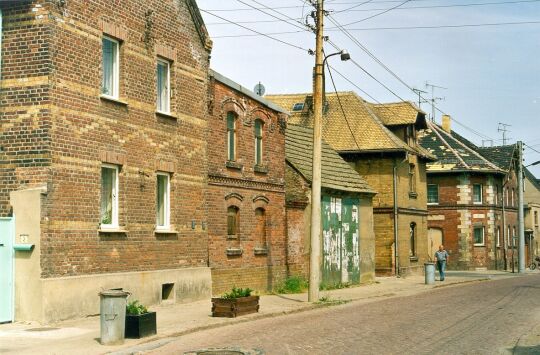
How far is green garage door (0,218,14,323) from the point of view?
16.1 meters

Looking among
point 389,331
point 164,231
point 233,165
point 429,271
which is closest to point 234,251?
point 233,165

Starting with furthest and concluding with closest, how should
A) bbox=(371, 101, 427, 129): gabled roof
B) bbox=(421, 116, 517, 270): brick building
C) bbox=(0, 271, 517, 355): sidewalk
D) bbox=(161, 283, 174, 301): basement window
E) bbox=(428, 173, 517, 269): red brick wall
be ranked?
bbox=(421, 116, 517, 270): brick building < bbox=(428, 173, 517, 269): red brick wall < bbox=(371, 101, 427, 129): gabled roof < bbox=(161, 283, 174, 301): basement window < bbox=(0, 271, 517, 355): sidewalk

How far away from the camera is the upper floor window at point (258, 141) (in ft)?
87.3

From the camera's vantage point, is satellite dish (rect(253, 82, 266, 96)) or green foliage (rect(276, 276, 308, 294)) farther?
satellite dish (rect(253, 82, 266, 96))

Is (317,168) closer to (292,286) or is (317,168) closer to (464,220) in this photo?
(292,286)

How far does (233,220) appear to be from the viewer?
2480 centimetres

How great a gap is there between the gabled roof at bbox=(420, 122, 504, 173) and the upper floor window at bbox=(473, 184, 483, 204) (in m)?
1.57

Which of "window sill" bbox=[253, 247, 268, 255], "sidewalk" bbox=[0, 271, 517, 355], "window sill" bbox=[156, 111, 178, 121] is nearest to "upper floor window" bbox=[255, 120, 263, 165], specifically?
"window sill" bbox=[253, 247, 268, 255]

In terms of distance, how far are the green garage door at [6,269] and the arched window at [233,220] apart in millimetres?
9183

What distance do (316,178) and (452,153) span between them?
113 ft

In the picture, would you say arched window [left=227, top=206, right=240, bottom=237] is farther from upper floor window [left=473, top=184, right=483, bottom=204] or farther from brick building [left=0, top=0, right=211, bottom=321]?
upper floor window [left=473, top=184, right=483, bottom=204]

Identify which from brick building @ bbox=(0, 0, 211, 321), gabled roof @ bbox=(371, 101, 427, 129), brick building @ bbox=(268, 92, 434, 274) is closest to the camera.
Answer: brick building @ bbox=(0, 0, 211, 321)

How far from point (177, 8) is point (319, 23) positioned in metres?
4.20

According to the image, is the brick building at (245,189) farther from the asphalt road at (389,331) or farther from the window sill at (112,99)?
the window sill at (112,99)
